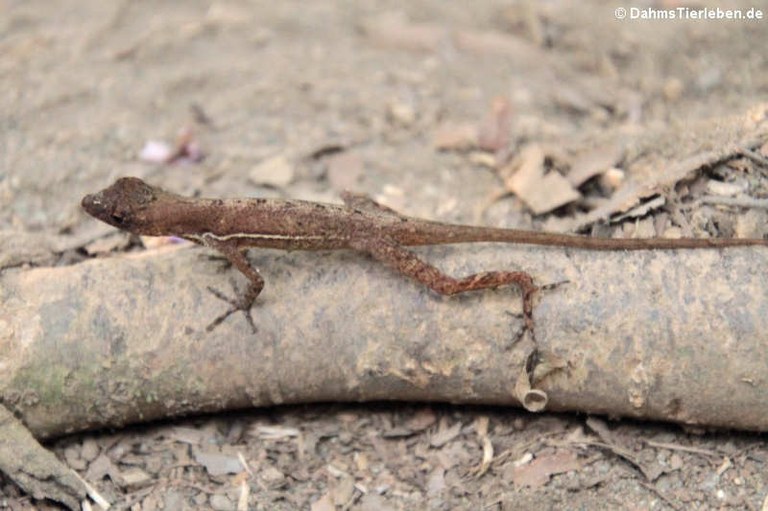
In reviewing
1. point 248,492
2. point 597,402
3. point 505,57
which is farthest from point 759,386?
point 505,57

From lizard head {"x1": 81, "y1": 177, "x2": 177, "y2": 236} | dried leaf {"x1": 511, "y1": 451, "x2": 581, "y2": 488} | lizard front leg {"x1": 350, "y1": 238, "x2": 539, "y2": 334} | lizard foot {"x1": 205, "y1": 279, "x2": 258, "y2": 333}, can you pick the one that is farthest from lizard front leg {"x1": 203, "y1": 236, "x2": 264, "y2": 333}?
dried leaf {"x1": 511, "y1": 451, "x2": 581, "y2": 488}

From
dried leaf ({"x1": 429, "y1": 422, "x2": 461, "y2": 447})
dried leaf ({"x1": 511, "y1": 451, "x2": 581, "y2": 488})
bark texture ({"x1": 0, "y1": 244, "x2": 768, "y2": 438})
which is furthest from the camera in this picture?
dried leaf ({"x1": 429, "y1": 422, "x2": 461, "y2": 447})

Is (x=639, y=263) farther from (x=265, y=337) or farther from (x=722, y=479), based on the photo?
(x=265, y=337)

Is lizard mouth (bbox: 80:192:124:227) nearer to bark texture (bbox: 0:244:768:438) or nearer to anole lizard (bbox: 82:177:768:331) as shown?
anole lizard (bbox: 82:177:768:331)

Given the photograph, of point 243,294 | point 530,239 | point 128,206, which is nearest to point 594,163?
point 530,239

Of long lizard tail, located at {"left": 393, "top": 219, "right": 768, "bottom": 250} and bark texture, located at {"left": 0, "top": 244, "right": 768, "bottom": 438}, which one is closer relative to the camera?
bark texture, located at {"left": 0, "top": 244, "right": 768, "bottom": 438}

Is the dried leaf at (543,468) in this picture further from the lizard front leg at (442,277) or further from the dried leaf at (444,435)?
the lizard front leg at (442,277)

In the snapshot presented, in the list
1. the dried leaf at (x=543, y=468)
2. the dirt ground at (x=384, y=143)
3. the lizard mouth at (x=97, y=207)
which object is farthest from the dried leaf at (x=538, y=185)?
the lizard mouth at (x=97, y=207)
